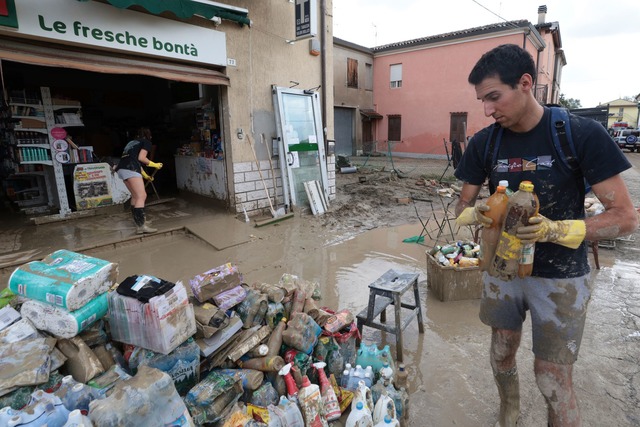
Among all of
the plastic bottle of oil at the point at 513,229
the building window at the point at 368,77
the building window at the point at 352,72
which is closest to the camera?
the plastic bottle of oil at the point at 513,229

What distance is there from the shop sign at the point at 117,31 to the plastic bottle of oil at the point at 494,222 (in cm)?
580

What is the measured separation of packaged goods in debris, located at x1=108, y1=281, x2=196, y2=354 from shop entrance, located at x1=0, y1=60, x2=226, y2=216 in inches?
208

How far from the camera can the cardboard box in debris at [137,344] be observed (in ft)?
6.91

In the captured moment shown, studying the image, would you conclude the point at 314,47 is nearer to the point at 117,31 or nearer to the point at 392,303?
the point at 117,31

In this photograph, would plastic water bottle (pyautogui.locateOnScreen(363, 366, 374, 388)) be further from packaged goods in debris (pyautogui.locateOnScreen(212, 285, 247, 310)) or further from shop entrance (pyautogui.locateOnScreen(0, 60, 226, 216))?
shop entrance (pyautogui.locateOnScreen(0, 60, 226, 216))

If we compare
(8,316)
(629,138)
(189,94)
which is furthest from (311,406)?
(629,138)

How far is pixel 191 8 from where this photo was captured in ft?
18.8

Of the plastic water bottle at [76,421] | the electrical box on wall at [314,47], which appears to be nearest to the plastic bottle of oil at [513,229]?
the plastic water bottle at [76,421]

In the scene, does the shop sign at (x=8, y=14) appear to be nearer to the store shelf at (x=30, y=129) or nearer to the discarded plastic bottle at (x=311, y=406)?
the store shelf at (x=30, y=129)

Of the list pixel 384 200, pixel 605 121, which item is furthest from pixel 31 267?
pixel 605 121

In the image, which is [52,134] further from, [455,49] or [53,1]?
[455,49]

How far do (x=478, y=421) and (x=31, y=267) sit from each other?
10.7 feet

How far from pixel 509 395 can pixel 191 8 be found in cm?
634

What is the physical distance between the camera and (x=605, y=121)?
1666cm
